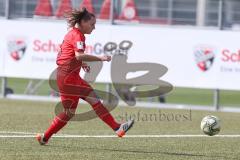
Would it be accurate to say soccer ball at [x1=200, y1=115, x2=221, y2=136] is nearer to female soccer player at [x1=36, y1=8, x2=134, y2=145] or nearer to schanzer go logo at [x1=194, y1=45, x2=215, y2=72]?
female soccer player at [x1=36, y1=8, x2=134, y2=145]

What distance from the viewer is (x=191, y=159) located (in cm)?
1005

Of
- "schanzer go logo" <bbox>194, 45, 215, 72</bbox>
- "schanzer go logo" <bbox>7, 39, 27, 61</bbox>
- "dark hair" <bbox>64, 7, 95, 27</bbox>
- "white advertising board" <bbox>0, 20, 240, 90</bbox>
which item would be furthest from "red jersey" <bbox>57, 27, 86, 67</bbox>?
"schanzer go logo" <bbox>7, 39, 27, 61</bbox>

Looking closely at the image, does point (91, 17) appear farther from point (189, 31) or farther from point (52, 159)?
point (189, 31)

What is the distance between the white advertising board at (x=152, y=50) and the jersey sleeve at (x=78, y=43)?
857 centimetres

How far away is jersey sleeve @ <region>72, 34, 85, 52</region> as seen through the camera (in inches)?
422

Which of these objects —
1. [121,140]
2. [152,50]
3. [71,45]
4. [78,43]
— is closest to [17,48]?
[152,50]

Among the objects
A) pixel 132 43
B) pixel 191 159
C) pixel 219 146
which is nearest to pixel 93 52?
pixel 132 43

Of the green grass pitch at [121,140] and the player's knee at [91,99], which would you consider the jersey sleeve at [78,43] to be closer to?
the player's knee at [91,99]

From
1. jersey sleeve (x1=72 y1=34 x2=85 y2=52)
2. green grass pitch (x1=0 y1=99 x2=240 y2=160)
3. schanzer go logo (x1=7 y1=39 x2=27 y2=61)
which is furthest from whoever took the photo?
schanzer go logo (x1=7 y1=39 x2=27 y2=61)

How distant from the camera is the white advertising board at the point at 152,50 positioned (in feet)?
63.0

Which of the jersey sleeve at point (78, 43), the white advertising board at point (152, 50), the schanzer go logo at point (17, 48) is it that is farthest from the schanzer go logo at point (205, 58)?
the jersey sleeve at point (78, 43)

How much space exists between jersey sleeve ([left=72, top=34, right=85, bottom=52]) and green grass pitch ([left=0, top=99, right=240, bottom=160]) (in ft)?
4.75

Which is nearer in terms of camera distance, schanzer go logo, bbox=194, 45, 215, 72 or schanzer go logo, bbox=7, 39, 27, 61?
schanzer go logo, bbox=194, 45, 215, 72

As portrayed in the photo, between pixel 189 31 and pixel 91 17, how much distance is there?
27.9ft
